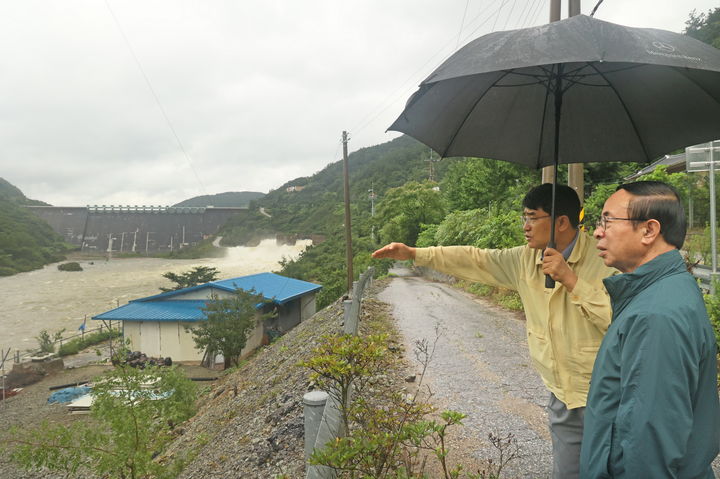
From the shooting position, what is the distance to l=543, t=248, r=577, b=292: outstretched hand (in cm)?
178

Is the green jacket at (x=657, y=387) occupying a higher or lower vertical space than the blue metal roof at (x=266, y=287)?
higher

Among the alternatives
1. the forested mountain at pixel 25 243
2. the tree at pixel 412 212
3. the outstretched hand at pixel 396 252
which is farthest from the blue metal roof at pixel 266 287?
the forested mountain at pixel 25 243

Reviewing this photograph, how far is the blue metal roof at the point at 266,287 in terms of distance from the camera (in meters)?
24.6

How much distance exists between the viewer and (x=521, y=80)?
8.33 feet

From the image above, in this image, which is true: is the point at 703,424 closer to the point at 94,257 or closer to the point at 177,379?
the point at 177,379

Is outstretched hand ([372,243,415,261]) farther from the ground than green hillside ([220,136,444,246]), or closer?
closer

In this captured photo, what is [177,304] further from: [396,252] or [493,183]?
[396,252]

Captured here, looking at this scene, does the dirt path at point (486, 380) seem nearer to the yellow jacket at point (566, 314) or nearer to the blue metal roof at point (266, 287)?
the yellow jacket at point (566, 314)

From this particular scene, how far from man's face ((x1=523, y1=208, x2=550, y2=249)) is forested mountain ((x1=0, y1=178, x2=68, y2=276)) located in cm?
9610

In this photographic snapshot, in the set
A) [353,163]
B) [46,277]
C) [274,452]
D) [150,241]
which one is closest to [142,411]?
[274,452]

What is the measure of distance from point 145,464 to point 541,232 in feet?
16.8

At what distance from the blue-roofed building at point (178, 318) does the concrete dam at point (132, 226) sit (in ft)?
237

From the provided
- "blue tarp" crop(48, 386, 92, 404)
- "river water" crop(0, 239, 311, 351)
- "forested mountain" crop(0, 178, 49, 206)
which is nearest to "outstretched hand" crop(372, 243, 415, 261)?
"blue tarp" crop(48, 386, 92, 404)

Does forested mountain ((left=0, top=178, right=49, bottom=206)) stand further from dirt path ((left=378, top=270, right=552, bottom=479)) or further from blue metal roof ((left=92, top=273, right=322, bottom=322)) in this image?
dirt path ((left=378, top=270, right=552, bottom=479))
